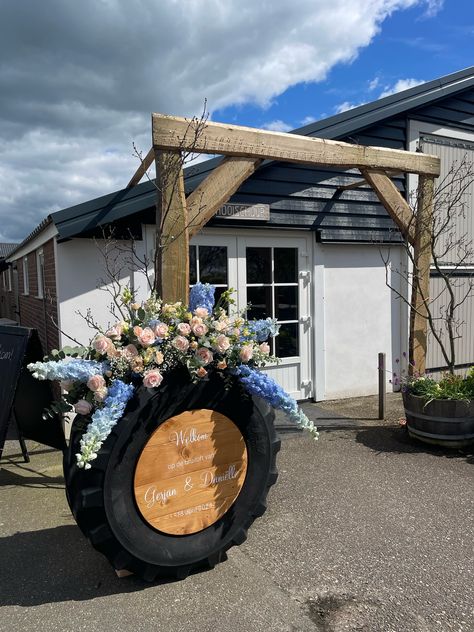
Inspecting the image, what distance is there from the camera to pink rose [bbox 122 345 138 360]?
2.53m

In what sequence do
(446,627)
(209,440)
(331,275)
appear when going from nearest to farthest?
(446,627), (209,440), (331,275)

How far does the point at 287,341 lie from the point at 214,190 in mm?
2848

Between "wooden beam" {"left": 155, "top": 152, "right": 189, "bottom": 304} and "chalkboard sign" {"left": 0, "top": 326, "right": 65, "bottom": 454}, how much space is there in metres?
1.20

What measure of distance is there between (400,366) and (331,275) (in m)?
1.77

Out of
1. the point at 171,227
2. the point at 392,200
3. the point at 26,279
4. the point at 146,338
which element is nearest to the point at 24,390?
the point at 171,227

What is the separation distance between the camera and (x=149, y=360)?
2.53m

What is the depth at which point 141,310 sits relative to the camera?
2.73 metres

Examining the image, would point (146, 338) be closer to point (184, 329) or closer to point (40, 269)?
point (184, 329)

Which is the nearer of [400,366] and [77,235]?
[77,235]

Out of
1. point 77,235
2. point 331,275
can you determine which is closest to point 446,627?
point 77,235

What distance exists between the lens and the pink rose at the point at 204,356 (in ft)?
8.54

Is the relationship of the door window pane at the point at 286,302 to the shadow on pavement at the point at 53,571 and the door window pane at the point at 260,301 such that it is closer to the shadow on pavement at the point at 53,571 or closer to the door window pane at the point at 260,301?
→ the door window pane at the point at 260,301

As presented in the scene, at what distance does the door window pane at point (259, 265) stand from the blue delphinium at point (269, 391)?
338 cm

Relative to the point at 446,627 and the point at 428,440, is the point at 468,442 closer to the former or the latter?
the point at 428,440
